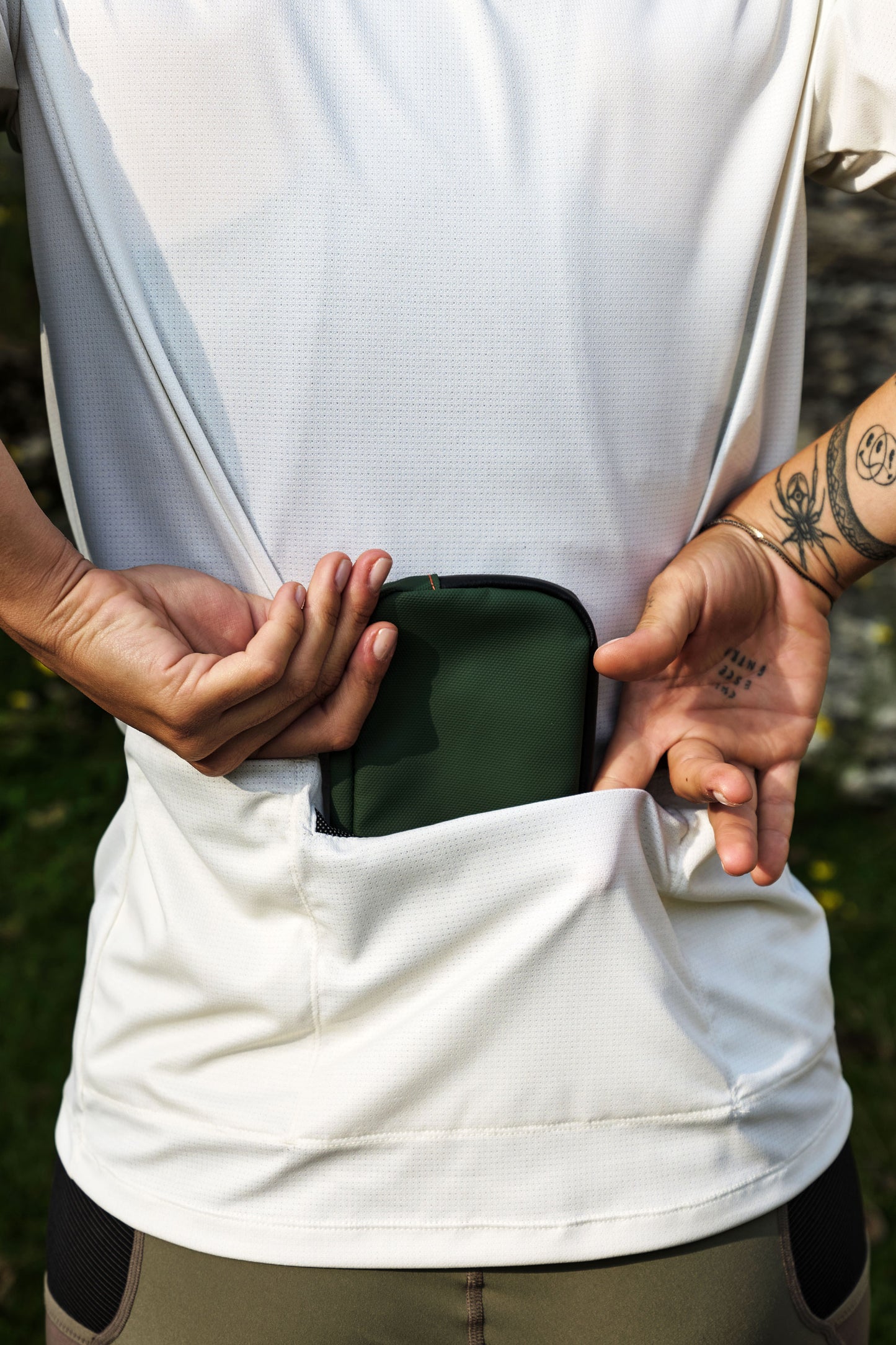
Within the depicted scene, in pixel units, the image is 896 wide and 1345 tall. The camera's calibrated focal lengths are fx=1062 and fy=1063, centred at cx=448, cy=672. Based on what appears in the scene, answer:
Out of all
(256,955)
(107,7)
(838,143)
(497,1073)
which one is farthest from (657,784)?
(107,7)

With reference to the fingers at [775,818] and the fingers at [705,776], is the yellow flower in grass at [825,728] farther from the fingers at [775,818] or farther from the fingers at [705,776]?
the fingers at [705,776]

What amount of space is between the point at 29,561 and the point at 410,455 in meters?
0.37

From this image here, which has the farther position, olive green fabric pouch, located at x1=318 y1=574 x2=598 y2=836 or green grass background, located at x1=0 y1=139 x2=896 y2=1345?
green grass background, located at x1=0 y1=139 x2=896 y2=1345

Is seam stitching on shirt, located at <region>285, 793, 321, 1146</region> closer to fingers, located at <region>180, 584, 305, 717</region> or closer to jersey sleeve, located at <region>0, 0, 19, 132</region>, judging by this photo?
fingers, located at <region>180, 584, 305, 717</region>

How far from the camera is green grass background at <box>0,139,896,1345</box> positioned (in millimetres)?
2551

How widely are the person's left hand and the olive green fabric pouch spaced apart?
60 millimetres

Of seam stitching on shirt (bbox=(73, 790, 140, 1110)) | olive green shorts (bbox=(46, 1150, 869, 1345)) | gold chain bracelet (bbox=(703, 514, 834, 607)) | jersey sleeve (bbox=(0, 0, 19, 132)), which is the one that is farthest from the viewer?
gold chain bracelet (bbox=(703, 514, 834, 607))

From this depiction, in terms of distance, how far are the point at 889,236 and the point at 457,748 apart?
2905 millimetres

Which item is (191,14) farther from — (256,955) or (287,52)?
(256,955)

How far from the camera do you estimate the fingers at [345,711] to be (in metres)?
1.05

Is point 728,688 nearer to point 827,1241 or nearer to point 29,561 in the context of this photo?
point 827,1241

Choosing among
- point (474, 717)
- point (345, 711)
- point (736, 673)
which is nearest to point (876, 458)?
point (736, 673)

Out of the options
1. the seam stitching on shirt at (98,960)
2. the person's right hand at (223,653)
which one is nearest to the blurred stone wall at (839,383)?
the seam stitching on shirt at (98,960)

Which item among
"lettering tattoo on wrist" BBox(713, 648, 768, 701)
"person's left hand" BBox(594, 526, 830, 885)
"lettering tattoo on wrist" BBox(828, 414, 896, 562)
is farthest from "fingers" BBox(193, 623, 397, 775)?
"lettering tattoo on wrist" BBox(828, 414, 896, 562)
